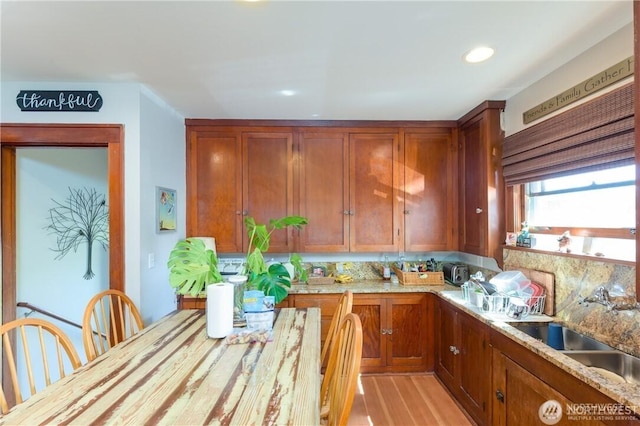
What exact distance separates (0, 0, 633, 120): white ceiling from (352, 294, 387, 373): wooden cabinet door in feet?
5.67

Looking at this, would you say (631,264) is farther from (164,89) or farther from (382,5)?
(164,89)

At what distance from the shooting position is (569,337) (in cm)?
170

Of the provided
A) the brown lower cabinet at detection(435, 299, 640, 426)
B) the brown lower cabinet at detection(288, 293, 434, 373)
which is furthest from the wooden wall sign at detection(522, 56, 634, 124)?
the brown lower cabinet at detection(288, 293, 434, 373)

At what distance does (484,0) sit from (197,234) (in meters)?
2.73

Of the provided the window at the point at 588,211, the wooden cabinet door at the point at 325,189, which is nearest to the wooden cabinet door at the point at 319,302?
the wooden cabinet door at the point at 325,189

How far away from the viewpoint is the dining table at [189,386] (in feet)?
3.06

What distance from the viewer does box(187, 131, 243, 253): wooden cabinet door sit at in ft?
9.55

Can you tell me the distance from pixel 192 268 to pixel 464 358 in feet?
6.47

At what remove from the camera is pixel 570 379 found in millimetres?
1238

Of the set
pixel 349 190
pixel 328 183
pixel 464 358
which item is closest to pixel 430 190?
pixel 349 190

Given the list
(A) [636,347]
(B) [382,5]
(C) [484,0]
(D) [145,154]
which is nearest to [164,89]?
(D) [145,154]

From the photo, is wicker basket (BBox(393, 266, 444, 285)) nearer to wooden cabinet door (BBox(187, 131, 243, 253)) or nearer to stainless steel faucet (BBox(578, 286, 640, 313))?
stainless steel faucet (BBox(578, 286, 640, 313))

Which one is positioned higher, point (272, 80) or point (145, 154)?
point (272, 80)

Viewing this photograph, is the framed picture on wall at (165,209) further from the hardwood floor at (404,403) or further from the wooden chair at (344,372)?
the hardwood floor at (404,403)
